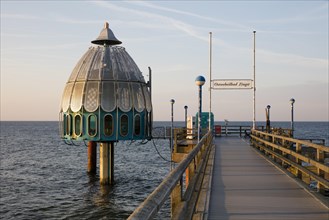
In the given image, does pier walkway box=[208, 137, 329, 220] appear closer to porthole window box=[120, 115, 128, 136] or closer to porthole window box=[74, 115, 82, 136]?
porthole window box=[120, 115, 128, 136]

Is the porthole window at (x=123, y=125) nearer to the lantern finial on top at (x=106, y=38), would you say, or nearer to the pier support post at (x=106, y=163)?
the pier support post at (x=106, y=163)

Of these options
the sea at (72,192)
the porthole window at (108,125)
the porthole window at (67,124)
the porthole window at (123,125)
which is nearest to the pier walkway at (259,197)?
the sea at (72,192)

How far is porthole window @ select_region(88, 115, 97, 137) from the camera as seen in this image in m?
28.5

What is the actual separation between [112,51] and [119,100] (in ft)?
15.1

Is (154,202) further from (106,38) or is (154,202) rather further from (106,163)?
(106,38)

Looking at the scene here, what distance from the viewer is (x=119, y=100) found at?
29.0m

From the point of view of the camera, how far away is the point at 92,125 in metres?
28.5

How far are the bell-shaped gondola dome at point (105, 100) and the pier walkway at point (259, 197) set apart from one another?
15.6m

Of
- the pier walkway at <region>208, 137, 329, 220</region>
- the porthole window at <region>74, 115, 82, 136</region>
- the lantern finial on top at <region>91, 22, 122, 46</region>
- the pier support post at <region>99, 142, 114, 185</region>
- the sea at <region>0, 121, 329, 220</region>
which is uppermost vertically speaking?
the lantern finial on top at <region>91, 22, 122, 46</region>

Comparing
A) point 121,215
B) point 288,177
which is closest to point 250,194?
point 288,177

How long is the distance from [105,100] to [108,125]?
5.98 feet

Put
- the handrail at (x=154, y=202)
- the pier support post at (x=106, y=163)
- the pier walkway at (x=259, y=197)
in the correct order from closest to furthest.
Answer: the handrail at (x=154, y=202), the pier walkway at (x=259, y=197), the pier support post at (x=106, y=163)

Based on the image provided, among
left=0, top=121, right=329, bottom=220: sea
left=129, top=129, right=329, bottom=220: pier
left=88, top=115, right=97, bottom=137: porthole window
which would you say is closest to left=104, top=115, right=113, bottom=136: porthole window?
left=88, top=115, right=97, bottom=137: porthole window

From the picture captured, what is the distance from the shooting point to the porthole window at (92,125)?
28516 mm
